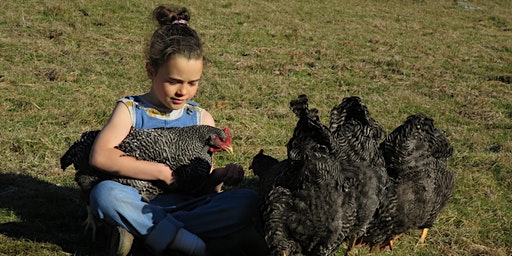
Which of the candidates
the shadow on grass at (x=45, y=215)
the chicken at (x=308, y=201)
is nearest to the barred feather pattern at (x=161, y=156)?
the shadow on grass at (x=45, y=215)

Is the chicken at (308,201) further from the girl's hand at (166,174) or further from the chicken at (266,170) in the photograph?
the girl's hand at (166,174)

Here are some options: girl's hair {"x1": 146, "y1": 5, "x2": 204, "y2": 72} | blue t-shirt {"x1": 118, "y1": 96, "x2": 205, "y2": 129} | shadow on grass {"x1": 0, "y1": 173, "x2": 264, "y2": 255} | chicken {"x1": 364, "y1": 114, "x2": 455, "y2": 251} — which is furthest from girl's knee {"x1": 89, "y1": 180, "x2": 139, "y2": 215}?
chicken {"x1": 364, "y1": 114, "x2": 455, "y2": 251}

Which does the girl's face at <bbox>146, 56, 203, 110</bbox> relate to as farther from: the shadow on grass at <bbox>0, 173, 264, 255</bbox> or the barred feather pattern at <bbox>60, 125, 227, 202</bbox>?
the shadow on grass at <bbox>0, 173, 264, 255</bbox>

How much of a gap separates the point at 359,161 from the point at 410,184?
43 centimetres

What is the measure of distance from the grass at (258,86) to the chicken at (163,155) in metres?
0.44

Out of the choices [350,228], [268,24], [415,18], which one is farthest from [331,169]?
[415,18]

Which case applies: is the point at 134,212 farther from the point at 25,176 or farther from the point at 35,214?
the point at 25,176

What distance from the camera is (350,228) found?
3.15 meters

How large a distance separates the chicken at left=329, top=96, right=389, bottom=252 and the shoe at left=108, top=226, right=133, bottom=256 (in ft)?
3.88

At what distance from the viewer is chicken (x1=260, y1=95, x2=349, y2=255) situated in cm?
298

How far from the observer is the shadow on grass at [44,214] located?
3.51 metres

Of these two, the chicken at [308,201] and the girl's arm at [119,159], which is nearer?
the chicken at [308,201]

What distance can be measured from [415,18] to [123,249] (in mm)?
13561

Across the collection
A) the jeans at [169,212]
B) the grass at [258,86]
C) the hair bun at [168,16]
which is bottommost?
the grass at [258,86]
